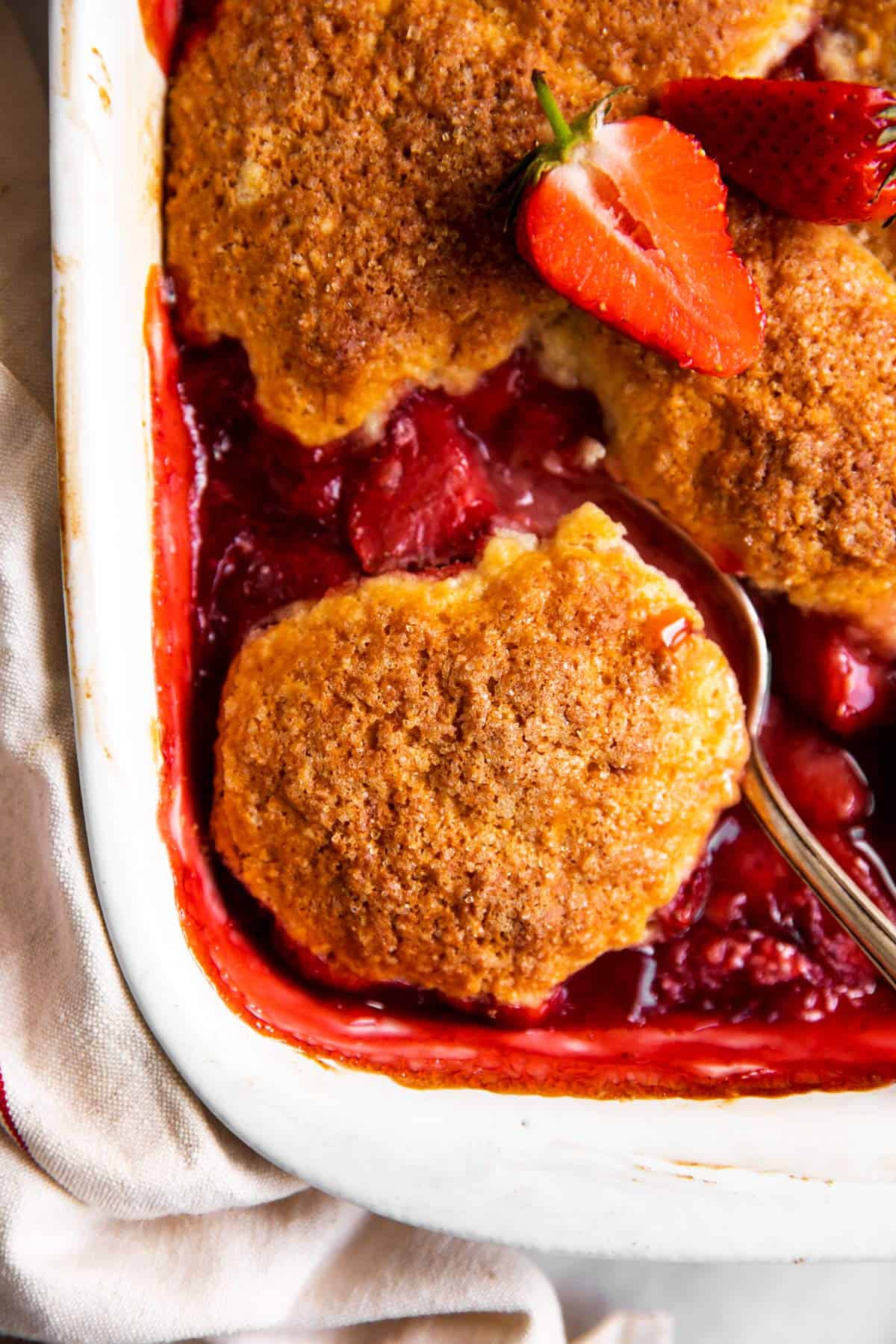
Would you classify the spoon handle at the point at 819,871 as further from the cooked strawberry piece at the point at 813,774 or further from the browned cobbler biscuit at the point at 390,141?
the browned cobbler biscuit at the point at 390,141

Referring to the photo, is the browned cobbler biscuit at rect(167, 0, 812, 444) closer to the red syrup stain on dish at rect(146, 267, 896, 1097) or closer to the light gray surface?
the red syrup stain on dish at rect(146, 267, 896, 1097)

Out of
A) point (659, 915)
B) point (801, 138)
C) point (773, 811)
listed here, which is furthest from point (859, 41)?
point (659, 915)

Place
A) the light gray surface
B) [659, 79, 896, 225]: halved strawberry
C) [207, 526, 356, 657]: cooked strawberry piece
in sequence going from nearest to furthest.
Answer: [659, 79, 896, 225]: halved strawberry
[207, 526, 356, 657]: cooked strawberry piece
the light gray surface

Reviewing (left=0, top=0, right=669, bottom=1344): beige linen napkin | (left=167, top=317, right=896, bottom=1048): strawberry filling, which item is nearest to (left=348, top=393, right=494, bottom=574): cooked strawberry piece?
(left=167, top=317, right=896, bottom=1048): strawberry filling

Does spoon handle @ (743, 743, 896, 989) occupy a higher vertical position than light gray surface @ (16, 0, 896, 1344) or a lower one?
higher

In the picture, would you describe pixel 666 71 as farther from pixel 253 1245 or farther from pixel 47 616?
pixel 253 1245

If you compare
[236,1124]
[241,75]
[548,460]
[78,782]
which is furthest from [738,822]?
[241,75]
